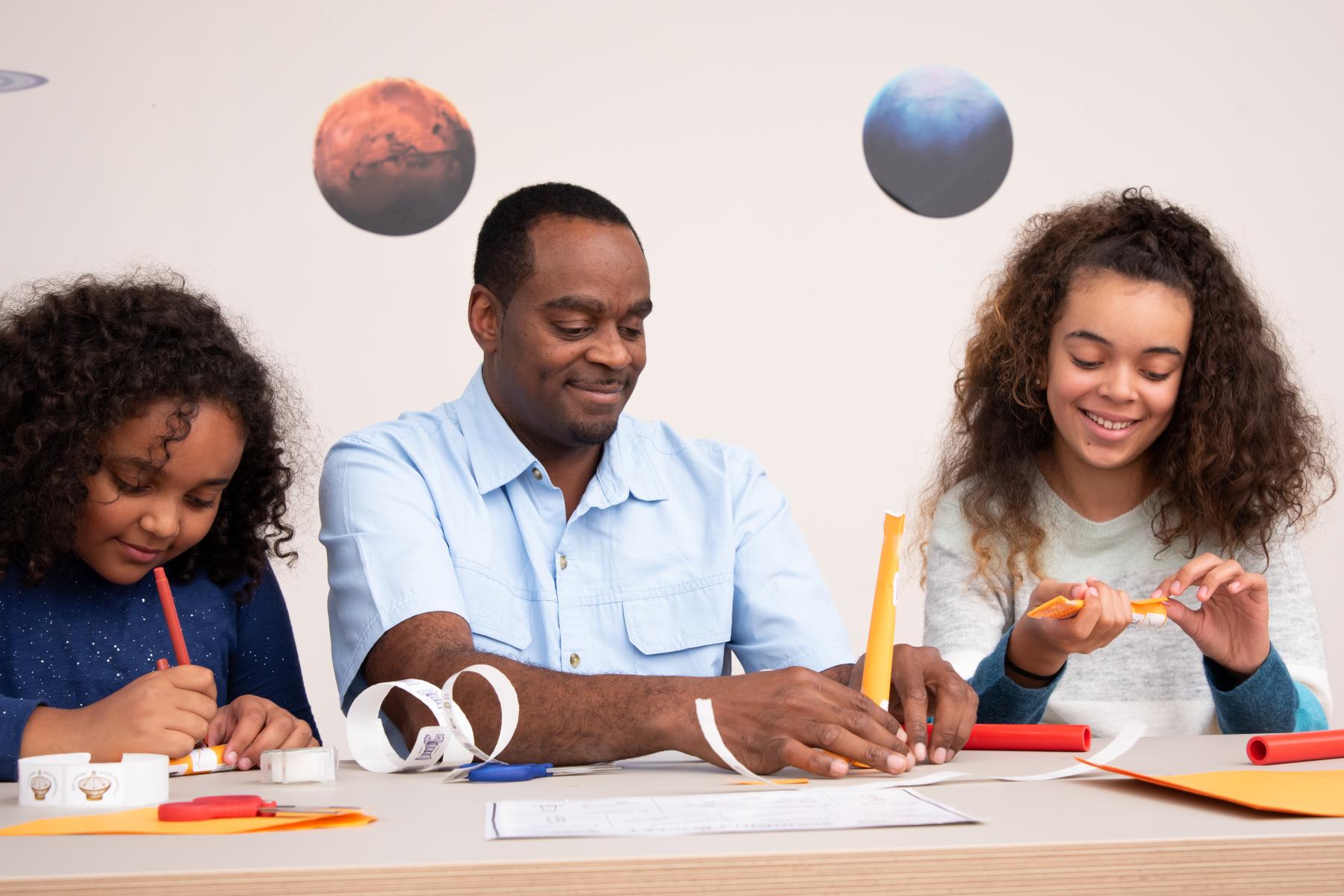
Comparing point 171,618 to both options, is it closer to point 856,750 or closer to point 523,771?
point 523,771

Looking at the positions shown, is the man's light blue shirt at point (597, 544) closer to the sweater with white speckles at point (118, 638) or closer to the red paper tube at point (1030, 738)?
the sweater with white speckles at point (118, 638)

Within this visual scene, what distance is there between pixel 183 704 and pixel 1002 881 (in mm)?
805

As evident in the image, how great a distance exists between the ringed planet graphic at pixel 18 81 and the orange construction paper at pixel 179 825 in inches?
101

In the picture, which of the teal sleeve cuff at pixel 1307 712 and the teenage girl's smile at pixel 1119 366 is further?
the teenage girl's smile at pixel 1119 366

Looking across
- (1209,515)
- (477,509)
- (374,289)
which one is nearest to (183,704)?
(477,509)

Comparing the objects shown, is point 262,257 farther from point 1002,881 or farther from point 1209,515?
point 1002,881

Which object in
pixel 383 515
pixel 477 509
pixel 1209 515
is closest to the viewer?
pixel 383 515

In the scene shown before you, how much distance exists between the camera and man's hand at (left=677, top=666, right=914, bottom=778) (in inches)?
40.1

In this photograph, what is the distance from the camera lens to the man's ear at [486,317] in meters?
1.80

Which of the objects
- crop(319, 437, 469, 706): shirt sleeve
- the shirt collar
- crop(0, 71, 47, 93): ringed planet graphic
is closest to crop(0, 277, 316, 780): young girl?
crop(319, 437, 469, 706): shirt sleeve

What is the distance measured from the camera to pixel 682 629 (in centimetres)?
167

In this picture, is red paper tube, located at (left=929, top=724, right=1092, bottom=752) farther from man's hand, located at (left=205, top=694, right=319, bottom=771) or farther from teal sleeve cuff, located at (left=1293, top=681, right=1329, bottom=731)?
man's hand, located at (left=205, top=694, right=319, bottom=771)

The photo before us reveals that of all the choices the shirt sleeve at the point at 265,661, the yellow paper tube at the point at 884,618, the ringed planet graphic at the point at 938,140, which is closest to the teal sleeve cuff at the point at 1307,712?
the yellow paper tube at the point at 884,618

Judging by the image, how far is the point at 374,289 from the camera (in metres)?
3.00
